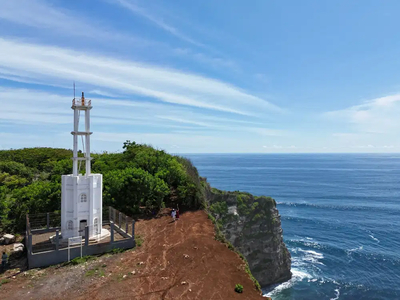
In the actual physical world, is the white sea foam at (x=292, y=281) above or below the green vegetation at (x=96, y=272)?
below

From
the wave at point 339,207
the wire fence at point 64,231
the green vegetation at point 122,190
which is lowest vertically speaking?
the wave at point 339,207

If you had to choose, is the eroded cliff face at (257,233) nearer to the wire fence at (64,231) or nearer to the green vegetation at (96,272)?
the wire fence at (64,231)

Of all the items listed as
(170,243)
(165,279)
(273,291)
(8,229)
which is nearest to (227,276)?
(165,279)

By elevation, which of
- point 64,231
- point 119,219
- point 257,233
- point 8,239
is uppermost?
point 119,219

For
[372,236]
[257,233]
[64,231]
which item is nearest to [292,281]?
[257,233]

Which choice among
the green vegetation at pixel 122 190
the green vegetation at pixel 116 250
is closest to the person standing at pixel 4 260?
the green vegetation at pixel 116 250

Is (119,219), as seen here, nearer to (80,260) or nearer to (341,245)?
(80,260)

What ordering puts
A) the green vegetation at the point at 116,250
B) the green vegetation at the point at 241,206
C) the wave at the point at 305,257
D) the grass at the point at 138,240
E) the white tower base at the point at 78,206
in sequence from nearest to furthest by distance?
the green vegetation at the point at 116,250 → the white tower base at the point at 78,206 → the grass at the point at 138,240 → the green vegetation at the point at 241,206 → the wave at the point at 305,257
